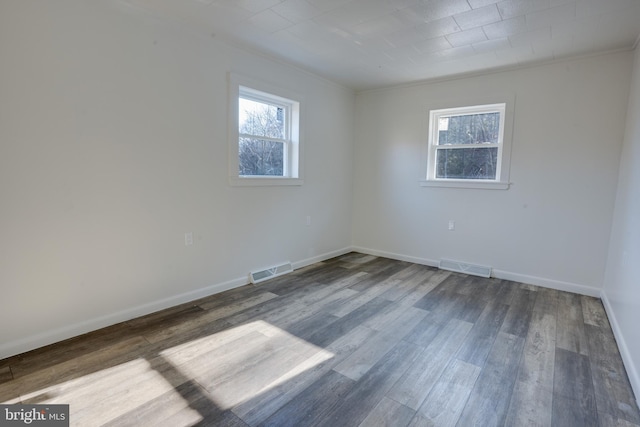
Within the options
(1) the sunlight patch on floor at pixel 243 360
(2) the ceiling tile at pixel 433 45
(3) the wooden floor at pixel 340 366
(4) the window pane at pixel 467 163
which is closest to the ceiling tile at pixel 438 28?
(2) the ceiling tile at pixel 433 45

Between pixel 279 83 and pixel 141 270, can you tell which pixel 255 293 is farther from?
pixel 279 83

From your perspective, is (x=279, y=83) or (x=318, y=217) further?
(x=318, y=217)

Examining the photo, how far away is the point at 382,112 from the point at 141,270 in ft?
12.6

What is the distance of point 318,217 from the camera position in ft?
15.1

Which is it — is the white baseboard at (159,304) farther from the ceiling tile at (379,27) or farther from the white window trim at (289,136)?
the ceiling tile at (379,27)

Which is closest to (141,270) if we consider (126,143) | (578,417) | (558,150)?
(126,143)

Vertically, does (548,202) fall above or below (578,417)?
above

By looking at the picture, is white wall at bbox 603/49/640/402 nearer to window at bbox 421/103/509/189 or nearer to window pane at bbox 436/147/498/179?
window at bbox 421/103/509/189

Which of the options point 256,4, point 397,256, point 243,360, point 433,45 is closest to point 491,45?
point 433,45

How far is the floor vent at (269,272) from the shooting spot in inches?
144

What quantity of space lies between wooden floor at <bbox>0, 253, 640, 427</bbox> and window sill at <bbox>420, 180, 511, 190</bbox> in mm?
1400

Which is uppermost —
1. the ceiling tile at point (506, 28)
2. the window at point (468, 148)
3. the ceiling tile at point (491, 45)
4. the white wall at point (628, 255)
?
the ceiling tile at point (491, 45)

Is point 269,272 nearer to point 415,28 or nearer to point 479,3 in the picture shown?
point 415,28

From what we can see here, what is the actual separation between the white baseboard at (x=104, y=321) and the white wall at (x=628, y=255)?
3.25 metres
